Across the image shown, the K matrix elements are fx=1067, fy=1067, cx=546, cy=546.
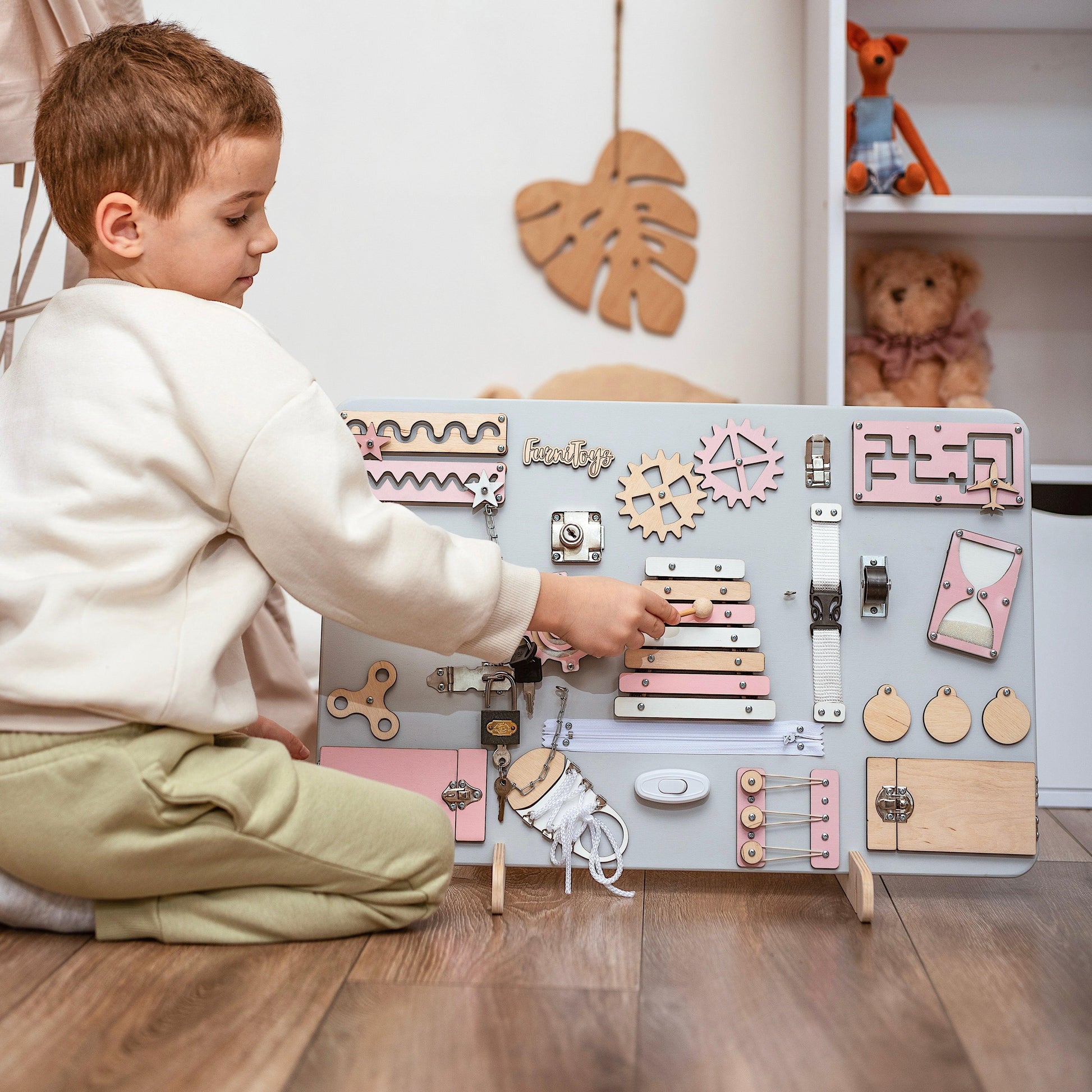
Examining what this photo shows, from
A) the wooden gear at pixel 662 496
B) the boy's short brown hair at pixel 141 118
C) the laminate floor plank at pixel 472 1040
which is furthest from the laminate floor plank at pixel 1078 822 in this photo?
the boy's short brown hair at pixel 141 118

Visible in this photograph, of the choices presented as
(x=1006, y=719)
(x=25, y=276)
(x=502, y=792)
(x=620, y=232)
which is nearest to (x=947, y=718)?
(x=1006, y=719)

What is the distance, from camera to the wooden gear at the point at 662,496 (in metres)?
0.94

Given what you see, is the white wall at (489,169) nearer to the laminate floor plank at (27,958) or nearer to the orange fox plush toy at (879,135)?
the orange fox plush toy at (879,135)

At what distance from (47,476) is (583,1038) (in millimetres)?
537

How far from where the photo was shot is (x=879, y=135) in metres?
1.29

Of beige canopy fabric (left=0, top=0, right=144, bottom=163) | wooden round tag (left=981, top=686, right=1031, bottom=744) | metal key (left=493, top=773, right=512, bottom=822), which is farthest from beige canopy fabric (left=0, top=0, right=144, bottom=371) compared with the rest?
wooden round tag (left=981, top=686, right=1031, bottom=744)

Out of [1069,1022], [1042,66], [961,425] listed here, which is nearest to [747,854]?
[1069,1022]

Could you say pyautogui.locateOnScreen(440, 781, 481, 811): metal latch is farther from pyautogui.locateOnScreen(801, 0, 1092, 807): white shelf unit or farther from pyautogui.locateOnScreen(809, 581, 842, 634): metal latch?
pyautogui.locateOnScreen(801, 0, 1092, 807): white shelf unit

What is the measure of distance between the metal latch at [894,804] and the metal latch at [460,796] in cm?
34

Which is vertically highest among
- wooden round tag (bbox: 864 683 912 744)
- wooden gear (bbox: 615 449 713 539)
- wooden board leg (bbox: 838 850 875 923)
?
wooden gear (bbox: 615 449 713 539)

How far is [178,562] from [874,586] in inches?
22.4

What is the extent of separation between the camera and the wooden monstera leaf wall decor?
4.96 feet

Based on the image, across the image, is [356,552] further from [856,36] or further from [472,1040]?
[856,36]

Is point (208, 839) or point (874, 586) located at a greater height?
point (874, 586)
